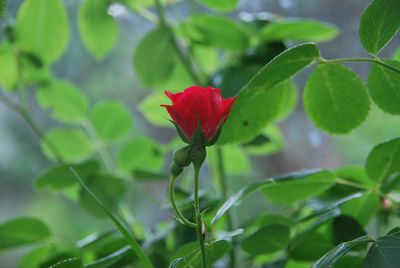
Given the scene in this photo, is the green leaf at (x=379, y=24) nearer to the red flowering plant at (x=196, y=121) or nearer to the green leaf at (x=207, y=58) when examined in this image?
the red flowering plant at (x=196, y=121)

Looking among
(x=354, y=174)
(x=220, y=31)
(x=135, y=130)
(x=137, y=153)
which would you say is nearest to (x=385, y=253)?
(x=354, y=174)

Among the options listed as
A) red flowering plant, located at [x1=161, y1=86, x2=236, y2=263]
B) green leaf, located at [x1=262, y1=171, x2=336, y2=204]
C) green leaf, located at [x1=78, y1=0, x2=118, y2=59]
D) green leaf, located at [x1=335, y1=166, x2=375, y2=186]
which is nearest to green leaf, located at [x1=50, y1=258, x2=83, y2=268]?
red flowering plant, located at [x1=161, y1=86, x2=236, y2=263]

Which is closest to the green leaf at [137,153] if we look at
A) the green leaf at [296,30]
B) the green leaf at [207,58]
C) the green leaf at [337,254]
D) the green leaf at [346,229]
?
the green leaf at [207,58]

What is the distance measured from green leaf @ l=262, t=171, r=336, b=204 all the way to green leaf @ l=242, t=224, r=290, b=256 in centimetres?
4

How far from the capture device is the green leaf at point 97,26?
2.35 ft

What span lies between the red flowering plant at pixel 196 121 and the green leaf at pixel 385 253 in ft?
0.34

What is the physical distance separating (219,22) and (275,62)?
0.29 m

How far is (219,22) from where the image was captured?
2.11ft

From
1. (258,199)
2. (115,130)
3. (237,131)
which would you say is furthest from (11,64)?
(258,199)

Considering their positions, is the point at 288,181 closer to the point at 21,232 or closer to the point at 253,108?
the point at 253,108

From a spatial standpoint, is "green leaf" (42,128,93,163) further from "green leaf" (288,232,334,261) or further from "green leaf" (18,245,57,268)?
"green leaf" (288,232,334,261)

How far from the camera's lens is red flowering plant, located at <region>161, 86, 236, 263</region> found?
35cm

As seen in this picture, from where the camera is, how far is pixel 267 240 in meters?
0.49

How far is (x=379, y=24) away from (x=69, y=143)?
20.9 inches
